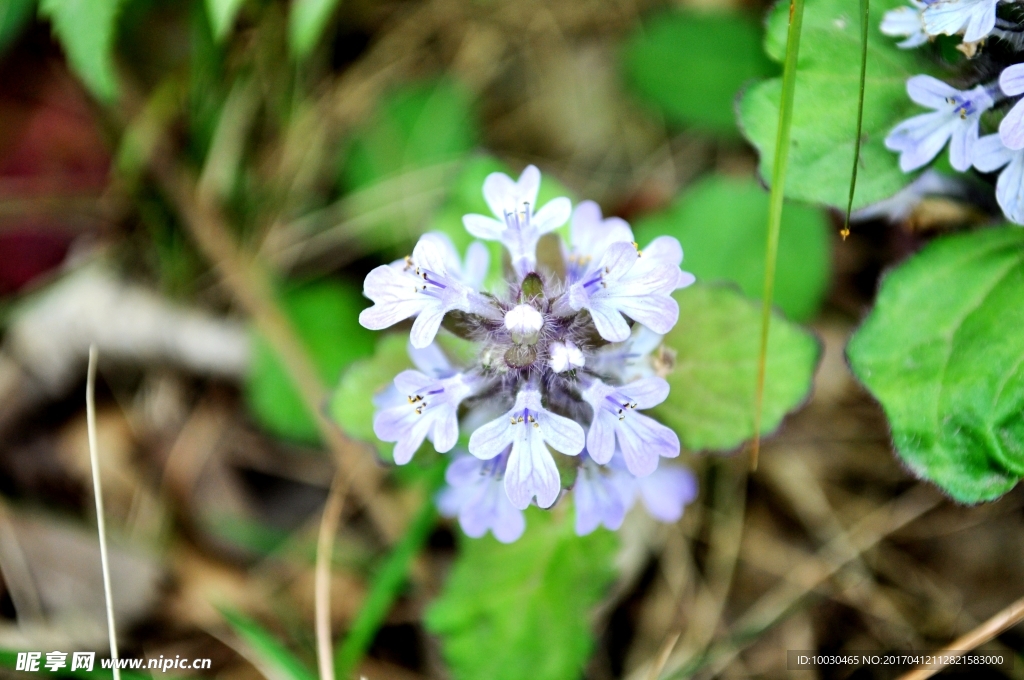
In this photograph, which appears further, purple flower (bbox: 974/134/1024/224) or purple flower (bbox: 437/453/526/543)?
purple flower (bbox: 437/453/526/543)

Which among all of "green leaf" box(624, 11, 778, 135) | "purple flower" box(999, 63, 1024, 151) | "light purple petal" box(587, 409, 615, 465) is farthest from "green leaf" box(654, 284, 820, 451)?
"green leaf" box(624, 11, 778, 135)

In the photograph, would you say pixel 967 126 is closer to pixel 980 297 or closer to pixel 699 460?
pixel 980 297

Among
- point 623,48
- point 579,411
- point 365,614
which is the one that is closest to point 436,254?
point 579,411

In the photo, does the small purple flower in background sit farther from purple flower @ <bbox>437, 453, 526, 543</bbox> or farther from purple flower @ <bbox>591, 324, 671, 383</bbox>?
purple flower @ <bbox>437, 453, 526, 543</bbox>

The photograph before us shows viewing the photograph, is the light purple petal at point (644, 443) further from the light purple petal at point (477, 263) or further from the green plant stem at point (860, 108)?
the green plant stem at point (860, 108)

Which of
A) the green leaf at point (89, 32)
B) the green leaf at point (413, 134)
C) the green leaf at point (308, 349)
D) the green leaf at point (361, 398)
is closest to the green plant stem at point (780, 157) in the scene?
the green leaf at point (361, 398)

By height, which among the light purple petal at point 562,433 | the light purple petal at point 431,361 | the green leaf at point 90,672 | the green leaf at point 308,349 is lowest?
the green leaf at point 90,672

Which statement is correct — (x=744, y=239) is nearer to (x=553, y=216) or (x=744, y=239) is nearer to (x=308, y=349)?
(x=553, y=216)
